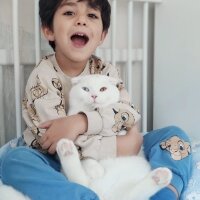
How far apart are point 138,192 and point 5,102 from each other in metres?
0.62

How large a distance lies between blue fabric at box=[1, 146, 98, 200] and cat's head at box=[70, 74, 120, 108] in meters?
0.17

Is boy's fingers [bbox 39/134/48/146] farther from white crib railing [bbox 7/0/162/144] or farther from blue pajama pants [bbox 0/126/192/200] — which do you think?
white crib railing [bbox 7/0/162/144]

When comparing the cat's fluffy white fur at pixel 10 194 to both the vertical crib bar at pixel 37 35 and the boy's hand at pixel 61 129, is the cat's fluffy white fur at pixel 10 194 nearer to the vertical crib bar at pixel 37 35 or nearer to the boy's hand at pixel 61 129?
the boy's hand at pixel 61 129

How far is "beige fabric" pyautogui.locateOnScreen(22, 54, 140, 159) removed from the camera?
861 millimetres

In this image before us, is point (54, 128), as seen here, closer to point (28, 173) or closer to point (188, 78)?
point (28, 173)

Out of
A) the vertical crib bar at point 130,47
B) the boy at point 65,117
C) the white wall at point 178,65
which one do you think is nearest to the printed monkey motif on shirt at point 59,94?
the boy at point 65,117

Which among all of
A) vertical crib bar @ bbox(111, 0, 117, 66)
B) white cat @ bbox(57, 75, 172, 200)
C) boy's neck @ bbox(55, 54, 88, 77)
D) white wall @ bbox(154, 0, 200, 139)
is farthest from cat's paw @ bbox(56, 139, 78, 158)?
white wall @ bbox(154, 0, 200, 139)

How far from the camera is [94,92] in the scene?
2.83 ft

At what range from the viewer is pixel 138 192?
675mm

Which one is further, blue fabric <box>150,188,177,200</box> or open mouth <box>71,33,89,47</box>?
open mouth <box>71,33,89,47</box>

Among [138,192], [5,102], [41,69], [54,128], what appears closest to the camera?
[138,192]

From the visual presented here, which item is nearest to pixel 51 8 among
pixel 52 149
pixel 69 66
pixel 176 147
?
pixel 69 66

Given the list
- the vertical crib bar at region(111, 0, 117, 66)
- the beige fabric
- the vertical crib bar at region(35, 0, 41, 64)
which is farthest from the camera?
the vertical crib bar at region(111, 0, 117, 66)

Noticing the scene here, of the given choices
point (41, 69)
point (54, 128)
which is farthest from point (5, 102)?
point (54, 128)
